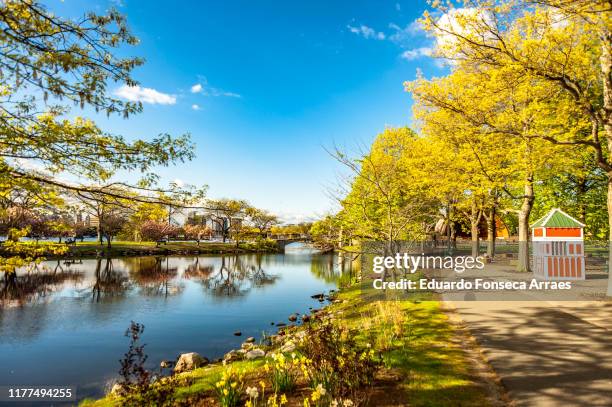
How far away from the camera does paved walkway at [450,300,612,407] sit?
510cm

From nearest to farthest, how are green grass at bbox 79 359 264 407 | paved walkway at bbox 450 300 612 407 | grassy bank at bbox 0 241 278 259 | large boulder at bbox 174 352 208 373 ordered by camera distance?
paved walkway at bbox 450 300 612 407 < green grass at bbox 79 359 264 407 < large boulder at bbox 174 352 208 373 < grassy bank at bbox 0 241 278 259

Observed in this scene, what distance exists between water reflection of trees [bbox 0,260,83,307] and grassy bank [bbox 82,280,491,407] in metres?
15.4

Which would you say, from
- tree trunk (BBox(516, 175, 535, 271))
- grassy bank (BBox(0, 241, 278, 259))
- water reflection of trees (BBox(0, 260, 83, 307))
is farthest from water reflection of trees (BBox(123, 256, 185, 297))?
tree trunk (BBox(516, 175, 535, 271))

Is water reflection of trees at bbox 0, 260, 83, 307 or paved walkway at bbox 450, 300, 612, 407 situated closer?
paved walkway at bbox 450, 300, 612, 407

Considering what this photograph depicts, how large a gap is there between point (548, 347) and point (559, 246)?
8.90m

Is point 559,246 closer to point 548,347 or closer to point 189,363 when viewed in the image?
point 548,347

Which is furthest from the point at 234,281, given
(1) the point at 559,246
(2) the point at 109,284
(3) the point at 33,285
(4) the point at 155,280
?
(1) the point at 559,246

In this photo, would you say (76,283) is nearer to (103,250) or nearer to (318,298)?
(318,298)

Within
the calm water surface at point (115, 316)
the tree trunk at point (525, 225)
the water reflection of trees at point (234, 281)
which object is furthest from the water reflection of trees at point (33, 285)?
the tree trunk at point (525, 225)

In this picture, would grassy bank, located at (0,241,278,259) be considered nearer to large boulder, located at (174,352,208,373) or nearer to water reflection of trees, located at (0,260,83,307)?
water reflection of trees, located at (0,260,83,307)

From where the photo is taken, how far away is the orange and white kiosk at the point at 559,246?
1347 cm

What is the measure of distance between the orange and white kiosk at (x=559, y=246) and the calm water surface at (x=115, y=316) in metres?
12.2

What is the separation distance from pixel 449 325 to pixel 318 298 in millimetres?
14031

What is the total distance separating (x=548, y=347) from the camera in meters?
6.93
